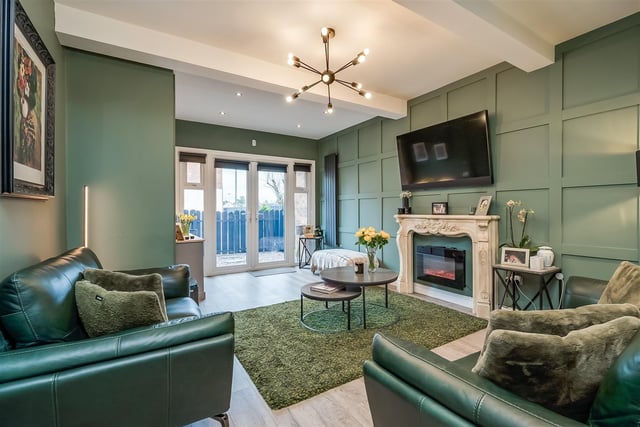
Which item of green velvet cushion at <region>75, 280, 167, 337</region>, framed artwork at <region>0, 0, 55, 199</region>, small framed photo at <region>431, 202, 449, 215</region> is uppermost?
framed artwork at <region>0, 0, 55, 199</region>

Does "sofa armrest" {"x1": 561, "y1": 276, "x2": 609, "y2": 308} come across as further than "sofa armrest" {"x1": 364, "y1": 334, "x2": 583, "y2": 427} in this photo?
Yes

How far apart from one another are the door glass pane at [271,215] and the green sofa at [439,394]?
5.33 m

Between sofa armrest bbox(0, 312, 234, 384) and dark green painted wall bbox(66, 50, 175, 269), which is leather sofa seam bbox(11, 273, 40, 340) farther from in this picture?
dark green painted wall bbox(66, 50, 175, 269)

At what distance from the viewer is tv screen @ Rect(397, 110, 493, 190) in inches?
142

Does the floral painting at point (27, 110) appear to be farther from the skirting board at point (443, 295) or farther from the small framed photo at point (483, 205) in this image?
the skirting board at point (443, 295)

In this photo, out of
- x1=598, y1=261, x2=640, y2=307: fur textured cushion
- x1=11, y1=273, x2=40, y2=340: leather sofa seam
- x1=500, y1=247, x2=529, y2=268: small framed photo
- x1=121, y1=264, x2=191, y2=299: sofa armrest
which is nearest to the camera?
x1=11, y1=273, x2=40, y2=340: leather sofa seam

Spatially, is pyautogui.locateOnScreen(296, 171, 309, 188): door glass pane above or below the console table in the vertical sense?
above

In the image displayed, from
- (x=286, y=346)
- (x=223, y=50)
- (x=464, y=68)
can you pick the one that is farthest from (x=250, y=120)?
(x=286, y=346)

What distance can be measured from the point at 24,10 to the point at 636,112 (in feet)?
15.1

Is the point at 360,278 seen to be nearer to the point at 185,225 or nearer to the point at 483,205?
the point at 483,205

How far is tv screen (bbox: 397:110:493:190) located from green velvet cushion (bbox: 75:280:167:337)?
3.70 metres

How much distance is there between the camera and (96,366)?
113cm

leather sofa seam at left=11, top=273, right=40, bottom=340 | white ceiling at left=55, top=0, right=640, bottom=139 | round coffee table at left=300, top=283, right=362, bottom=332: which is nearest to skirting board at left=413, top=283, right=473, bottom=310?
round coffee table at left=300, top=283, right=362, bottom=332

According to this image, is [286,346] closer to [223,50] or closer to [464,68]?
[223,50]
